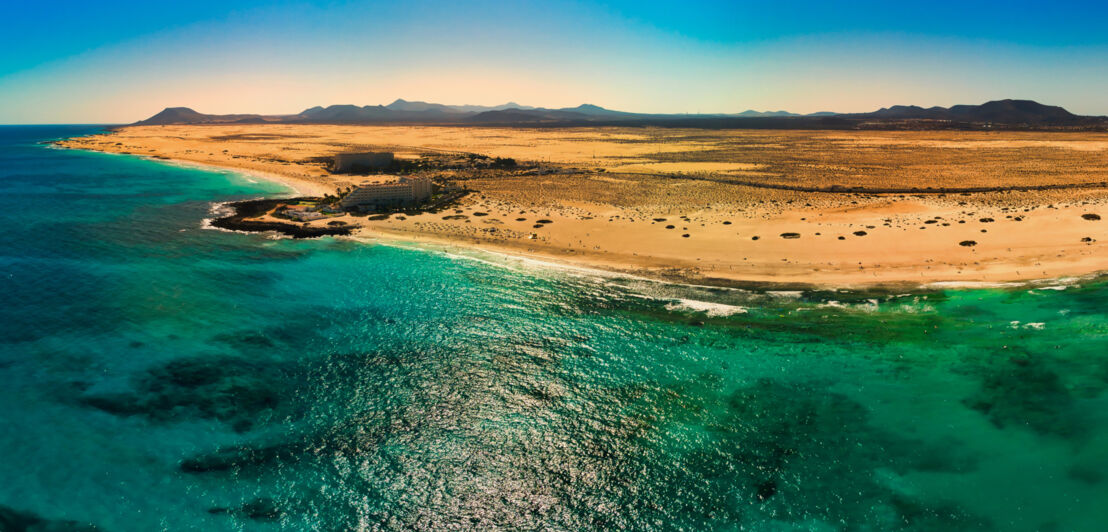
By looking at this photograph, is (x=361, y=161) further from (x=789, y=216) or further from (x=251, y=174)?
(x=789, y=216)

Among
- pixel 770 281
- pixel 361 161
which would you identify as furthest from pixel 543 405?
pixel 361 161

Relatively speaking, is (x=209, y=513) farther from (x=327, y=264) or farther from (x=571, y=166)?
(x=571, y=166)

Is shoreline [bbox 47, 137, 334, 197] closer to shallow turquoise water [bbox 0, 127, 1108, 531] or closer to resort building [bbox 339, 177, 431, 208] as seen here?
resort building [bbox 339, 177, 431, 208]

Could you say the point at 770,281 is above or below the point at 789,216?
below

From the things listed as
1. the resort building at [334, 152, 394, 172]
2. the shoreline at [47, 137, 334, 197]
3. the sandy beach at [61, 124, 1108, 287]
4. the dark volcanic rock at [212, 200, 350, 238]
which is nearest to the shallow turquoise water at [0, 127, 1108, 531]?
the sandy beach at [61, 124, 1108, 287]

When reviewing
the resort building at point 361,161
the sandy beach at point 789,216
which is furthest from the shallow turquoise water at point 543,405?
the resort building at point 361,161

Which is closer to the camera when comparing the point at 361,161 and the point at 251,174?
the point at 361,161
